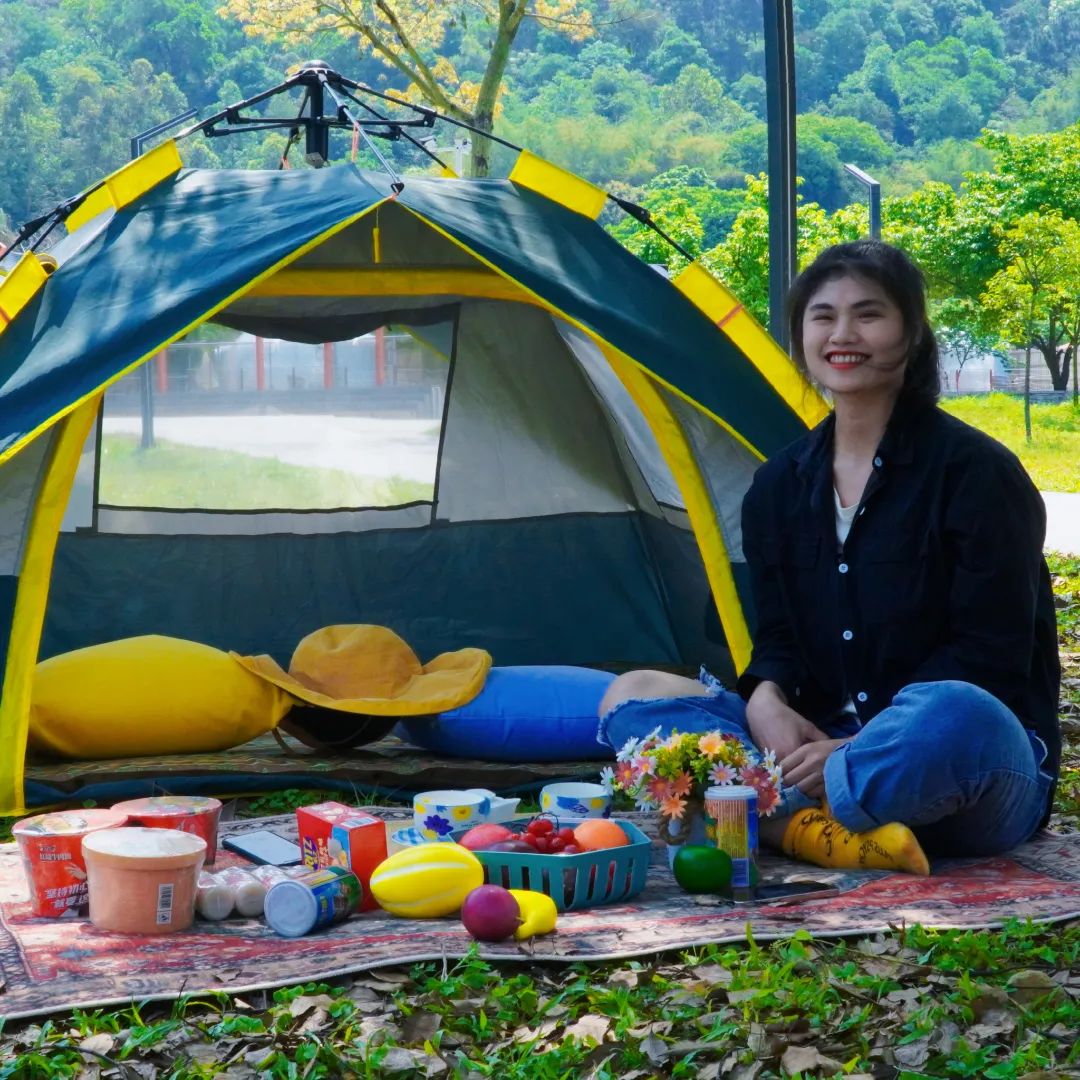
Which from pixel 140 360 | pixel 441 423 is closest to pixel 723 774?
pixel 140 360

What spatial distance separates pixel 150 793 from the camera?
3.21 meters

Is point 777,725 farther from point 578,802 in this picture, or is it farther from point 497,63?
point 497,63

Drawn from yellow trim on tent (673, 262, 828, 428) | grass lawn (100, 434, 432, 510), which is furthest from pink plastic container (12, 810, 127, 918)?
grass lawn (100, 434, 432, 510)

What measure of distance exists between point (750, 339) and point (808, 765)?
50.6 inches

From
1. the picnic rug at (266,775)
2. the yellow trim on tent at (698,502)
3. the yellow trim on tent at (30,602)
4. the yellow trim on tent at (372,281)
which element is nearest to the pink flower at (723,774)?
the picnic rug at (266,775)

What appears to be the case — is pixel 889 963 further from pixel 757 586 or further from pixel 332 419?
pixel 332 419

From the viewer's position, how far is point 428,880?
2.33 metres

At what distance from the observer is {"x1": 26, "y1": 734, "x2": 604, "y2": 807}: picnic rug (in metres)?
3.20

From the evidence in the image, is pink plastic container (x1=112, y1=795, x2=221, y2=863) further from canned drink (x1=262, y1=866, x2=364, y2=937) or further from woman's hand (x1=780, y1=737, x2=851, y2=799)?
woman's hand (x1=780, y1=737, x2=851, y2=799)

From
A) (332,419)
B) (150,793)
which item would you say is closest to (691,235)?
(332,419)

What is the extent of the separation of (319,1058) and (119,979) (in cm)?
38

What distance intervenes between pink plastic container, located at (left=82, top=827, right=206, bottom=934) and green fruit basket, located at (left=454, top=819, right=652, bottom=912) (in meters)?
0.47

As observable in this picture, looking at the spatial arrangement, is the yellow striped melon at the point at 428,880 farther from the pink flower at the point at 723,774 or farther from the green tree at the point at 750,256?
the green tree at the point at 750,256

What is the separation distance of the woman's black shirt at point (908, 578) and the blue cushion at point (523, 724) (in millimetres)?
713
